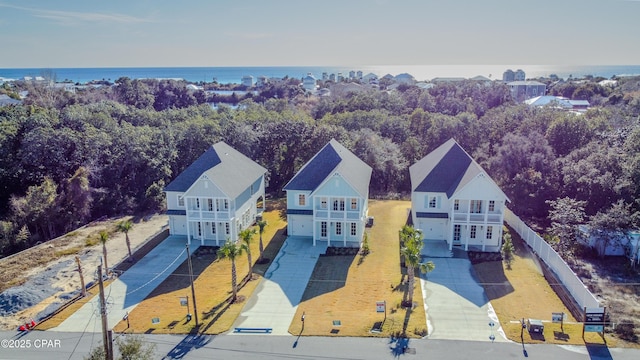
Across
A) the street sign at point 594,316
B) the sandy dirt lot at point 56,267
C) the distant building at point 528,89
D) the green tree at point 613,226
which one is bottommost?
the sandy dirt lot at point 56,267

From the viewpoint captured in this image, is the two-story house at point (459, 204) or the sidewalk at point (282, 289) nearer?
the sidewalk at point (282, 289)

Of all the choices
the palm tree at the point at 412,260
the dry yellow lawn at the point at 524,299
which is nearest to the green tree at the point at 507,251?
the dry yellow lawn at the point at 524,299

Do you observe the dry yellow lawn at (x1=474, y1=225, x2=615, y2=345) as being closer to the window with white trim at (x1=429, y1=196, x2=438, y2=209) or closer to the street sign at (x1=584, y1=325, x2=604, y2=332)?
the street sign at (x1=584, y1=325, x2=604, y2=332)

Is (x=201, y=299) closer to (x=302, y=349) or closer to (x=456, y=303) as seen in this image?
(x=302, y=349)

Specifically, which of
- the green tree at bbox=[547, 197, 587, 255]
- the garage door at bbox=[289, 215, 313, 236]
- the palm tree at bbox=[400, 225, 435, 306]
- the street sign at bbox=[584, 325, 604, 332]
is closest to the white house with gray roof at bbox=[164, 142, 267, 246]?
the garage door at bbox=[289, 215, 313, 236]

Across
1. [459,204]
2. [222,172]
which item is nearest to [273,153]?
[222,172]

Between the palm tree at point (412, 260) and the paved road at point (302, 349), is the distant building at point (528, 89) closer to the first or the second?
the palm tree at point (412, 260)
